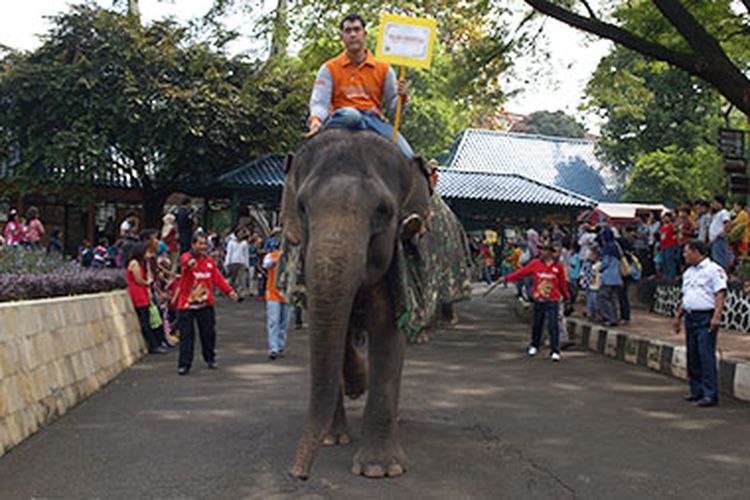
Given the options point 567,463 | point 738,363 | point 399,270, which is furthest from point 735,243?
point 399,270

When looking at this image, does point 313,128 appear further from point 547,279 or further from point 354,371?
point 547,279

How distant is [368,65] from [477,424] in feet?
10.4

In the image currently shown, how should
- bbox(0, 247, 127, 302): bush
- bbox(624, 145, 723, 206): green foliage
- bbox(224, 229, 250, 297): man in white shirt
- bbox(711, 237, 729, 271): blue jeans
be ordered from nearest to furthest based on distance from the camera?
bbox(0, 247, 127, 302): bush, bbox(711, 237, 729, 271): blue jeans, bbox(224, 229, 250, 297): man in white shirt, bbox(624, 145, 723, 206): green foliage

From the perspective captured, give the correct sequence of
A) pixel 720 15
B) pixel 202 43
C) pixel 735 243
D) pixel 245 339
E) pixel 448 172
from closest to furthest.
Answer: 1. pixel 245 339
2. pixel 720 15
3. pixel 735 243
4. pixel 202 43
5. pixel 448 172

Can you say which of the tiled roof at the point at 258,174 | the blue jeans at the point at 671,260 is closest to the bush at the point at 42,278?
the tiled roof at the point at 258,174

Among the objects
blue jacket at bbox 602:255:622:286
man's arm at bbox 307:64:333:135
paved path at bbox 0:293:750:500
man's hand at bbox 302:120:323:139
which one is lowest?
paved path at bbox 0:293:750:500

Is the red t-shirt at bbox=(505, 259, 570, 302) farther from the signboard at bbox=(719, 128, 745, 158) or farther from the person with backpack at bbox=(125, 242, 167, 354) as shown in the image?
the signboard at bbox=(719, 128, 745, 158)

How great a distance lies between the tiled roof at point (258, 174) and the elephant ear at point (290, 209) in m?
16.3

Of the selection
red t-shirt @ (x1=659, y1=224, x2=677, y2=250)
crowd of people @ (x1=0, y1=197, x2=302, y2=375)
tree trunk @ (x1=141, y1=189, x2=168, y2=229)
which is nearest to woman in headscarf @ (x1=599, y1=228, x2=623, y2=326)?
red t-shirt @ (x1=659, y1=224, x2=677, y2=250)

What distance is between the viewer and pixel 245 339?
12.1 metres

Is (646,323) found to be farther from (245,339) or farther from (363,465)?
(363,465)

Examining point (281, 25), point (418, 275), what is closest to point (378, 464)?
point (418, 275)

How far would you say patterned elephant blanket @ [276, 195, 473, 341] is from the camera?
480 centimetres

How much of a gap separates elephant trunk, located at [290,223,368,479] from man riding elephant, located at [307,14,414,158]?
1.53 m
